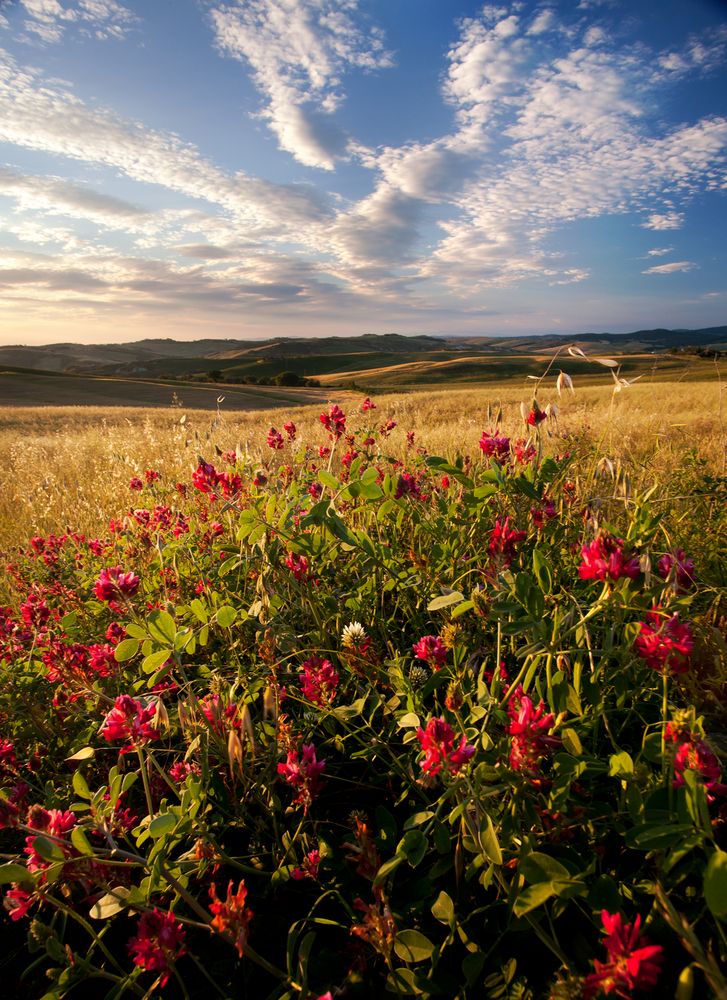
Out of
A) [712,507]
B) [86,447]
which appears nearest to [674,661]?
[712,507]

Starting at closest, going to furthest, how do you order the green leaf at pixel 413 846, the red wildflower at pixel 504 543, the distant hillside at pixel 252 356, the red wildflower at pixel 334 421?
the green leaf at pixel 413 846, the red wildflower at pixel 504 543, the red wildflower at pixel 334 421, the distant hillside at pixel 252 356

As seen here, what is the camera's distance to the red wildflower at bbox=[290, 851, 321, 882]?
1.30m

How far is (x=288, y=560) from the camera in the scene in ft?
6.48

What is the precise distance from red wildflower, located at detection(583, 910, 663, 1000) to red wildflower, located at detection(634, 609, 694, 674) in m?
0.50

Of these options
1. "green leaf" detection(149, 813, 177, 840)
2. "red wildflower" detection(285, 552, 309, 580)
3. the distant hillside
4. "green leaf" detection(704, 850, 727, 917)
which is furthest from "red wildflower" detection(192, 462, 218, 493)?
the distant hillside

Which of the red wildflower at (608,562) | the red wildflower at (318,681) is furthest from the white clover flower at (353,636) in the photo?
the red wildflower at (608,562)

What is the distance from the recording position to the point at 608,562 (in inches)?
45.6

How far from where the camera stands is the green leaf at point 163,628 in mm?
1487

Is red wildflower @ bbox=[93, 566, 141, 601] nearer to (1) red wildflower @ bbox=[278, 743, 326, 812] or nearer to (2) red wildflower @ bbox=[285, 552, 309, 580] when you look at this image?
(2) red wildflower @ bbox=[285, 552, 309, 580]

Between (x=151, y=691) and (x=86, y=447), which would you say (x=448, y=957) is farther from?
(x=86, y=447)

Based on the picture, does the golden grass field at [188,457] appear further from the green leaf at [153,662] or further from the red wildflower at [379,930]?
the red wildflower at [379,930]

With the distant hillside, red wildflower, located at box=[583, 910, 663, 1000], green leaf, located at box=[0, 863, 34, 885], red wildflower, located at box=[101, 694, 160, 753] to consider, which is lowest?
red wildflower, located at box=[583, 910, 663, 1000]

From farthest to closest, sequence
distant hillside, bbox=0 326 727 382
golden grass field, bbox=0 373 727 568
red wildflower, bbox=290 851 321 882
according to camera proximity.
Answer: distant hillside, bbox=0 326 727 382
golden grass field, bbox=0 373 727 568
red wildflower, bbox=290 851 321 882

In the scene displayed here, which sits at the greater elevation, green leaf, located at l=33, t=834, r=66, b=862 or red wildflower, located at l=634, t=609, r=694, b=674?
red wildflower, located at l=634, t=609, r=694, b=674
